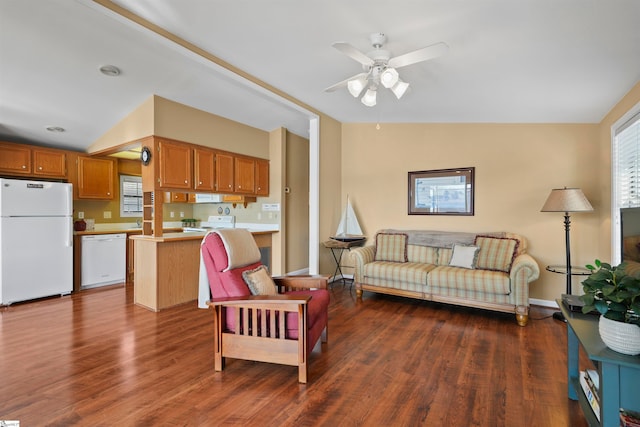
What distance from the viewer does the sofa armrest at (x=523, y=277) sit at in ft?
10.6

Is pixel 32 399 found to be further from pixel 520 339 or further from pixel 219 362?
pixel 520 339

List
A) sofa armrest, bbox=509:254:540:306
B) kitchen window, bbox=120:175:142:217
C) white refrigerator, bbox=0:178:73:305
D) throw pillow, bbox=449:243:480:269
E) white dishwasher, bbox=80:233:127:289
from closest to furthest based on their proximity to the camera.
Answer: sofa armrest, bbox=509:254:540:306 < throw pillow, bbox=449:243:480:269 < white refrigerator, bbox=0:178:73:305 < white dishwasher, bbox=80:233:127:289 < kitchen window, bbox=120:175:142:217

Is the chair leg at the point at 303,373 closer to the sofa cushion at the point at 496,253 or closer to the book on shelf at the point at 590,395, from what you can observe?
the book on shelf at the point at 590,395

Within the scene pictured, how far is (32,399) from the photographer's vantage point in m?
1.99

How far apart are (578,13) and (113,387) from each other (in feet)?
12.4

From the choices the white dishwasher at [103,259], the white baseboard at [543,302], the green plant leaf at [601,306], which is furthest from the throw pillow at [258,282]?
the white dishwasher at [103,259]

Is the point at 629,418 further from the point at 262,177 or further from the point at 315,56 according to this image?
the point at 262,177

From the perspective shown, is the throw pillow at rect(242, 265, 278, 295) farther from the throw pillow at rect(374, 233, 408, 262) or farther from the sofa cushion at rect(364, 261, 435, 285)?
the throw pillow at rect(374, 233, 408, 262)

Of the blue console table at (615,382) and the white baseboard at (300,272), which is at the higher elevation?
the blue console table at (615,382)

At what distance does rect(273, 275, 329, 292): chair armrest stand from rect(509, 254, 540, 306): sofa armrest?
1.97 meters

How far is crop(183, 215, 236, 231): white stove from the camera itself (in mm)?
5978

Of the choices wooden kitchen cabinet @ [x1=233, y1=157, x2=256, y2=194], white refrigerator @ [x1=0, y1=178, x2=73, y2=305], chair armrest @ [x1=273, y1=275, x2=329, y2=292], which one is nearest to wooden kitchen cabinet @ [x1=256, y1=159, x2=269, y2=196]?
wooden kitchen cabinet @ [x1=233, y1=157, x2=256, y2=194]

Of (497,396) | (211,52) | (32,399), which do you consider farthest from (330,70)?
(32,399)

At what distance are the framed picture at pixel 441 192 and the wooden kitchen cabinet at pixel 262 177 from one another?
2350 millimetres
